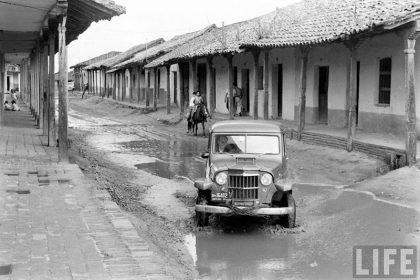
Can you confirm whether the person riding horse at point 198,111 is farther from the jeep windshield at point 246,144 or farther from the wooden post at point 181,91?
the jeep windshield at point 246,144

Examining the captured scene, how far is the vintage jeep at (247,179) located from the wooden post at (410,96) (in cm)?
401

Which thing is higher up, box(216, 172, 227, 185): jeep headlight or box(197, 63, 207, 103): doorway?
box(197, 63, 207, 103): doorway

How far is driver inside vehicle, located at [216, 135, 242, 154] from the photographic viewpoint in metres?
9.17

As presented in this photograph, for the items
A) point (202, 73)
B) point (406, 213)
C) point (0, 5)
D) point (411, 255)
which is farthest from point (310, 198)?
point (202, 73)

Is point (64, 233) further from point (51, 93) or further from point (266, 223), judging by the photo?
point (51, 93)

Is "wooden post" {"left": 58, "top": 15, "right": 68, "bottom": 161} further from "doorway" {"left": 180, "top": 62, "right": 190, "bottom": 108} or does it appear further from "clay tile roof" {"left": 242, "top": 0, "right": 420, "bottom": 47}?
"doorway" {"left": 180, "top": 62, "right": 190, "bottom": 108}

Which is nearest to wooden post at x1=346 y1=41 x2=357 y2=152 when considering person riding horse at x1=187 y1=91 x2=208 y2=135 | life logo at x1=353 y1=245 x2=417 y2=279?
life logo at x1=353 y1=245 x2=417 y2=279

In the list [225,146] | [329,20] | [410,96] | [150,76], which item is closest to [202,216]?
[225,146]

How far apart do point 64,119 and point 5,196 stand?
12.4ft

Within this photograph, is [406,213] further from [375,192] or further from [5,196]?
[5,196]

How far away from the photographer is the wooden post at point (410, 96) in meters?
11.9

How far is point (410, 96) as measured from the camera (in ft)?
40.3

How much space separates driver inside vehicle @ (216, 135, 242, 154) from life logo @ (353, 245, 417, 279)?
8.36 feet

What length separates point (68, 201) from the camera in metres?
7.89
